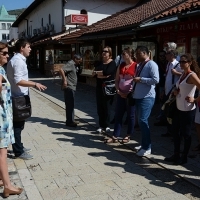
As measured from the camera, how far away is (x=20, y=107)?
15.5ft

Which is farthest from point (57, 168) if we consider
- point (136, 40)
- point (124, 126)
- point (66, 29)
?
point (66, 29)

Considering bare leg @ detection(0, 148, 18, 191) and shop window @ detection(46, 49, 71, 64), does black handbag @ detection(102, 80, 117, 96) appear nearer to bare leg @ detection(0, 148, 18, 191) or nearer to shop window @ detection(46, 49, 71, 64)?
bare leg @ detection(0, 148, 18, 191)

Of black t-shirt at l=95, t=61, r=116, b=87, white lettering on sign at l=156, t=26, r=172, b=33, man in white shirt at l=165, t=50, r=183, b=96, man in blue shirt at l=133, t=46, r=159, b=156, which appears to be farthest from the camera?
white lettering on sign at l=156, t=26, r=172, b=33

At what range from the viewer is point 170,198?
360 cm

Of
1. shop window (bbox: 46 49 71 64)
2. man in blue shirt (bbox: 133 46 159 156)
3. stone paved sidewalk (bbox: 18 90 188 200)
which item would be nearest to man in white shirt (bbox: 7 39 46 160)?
stone paved sidewalk (bbox: 18 90 188 200)

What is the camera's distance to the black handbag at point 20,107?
467cm

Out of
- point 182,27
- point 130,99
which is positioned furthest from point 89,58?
point 130,99

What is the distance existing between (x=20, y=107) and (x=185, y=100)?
2465 millimetres

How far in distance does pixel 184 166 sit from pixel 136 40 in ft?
24.5

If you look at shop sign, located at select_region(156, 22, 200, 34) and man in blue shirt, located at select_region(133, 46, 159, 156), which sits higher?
shop sign, located at select_region(156, 22, 200, 34)

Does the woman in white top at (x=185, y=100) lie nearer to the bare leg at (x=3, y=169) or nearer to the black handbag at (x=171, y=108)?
the black handbag at (x=171, y=108)

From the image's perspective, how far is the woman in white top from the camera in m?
4.27

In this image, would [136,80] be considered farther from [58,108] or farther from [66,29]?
[66,29]

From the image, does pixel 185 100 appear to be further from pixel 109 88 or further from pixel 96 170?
pixel 109 88
